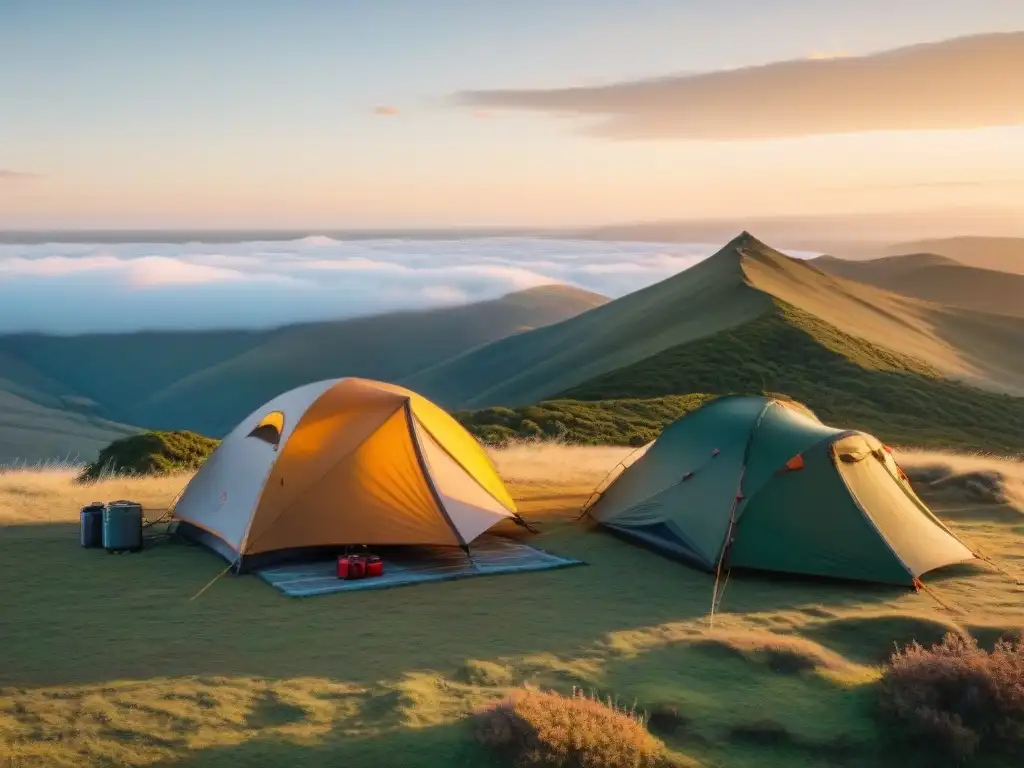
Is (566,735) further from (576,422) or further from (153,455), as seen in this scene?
(576,422)

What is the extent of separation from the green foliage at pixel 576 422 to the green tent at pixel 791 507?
1517 centimetres

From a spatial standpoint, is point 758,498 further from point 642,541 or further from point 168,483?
point 168,483

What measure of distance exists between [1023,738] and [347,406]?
32.4 ft

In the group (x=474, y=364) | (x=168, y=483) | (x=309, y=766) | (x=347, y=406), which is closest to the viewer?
(x=309, y=766)

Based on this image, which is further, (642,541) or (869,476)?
(642,541)

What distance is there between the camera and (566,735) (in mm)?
8125

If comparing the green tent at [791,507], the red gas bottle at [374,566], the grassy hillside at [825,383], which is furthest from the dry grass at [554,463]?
the grassy hillside at [825,383]

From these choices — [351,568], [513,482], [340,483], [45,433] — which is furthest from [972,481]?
[45,433]

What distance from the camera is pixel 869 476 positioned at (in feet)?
49.8

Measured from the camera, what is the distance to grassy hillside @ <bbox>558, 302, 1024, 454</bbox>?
180 feet

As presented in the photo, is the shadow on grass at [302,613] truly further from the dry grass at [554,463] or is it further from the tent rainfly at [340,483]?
the dry grass at [554,463]

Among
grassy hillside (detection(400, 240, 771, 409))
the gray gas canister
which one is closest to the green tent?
the gray gas canister

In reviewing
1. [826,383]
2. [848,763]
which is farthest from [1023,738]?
[826,383]

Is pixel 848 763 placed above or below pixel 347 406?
below
